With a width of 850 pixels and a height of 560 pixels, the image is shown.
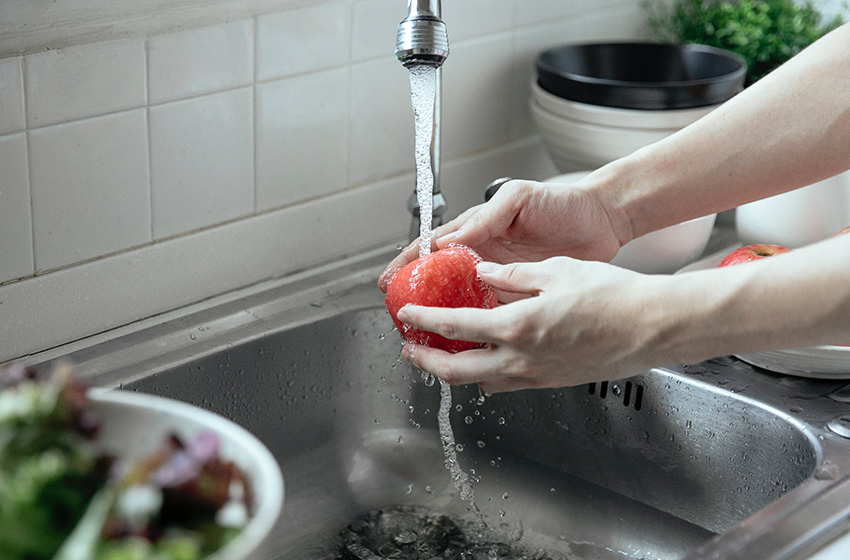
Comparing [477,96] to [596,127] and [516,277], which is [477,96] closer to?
[596,127]

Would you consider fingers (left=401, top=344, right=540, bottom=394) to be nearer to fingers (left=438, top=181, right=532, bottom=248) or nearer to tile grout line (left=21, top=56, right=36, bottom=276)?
fingers (left=438, top=181, right=532, bottom=248)

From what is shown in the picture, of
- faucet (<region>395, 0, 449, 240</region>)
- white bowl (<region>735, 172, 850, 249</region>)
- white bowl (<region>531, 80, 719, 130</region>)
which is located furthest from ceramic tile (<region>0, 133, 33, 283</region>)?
white bowl (<region>735, 172, 850, 249</region>)

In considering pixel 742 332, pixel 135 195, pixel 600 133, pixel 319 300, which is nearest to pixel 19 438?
pixel 742 332

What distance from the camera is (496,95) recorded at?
4.65 ft

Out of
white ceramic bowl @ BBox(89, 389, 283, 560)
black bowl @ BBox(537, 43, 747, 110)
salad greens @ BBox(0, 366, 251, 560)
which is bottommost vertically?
black bowl @ BBox(537, 43, 747, 110)

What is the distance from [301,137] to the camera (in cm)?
118

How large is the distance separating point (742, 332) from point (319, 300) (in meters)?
0.57

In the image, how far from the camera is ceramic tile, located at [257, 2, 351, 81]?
1.10 meters

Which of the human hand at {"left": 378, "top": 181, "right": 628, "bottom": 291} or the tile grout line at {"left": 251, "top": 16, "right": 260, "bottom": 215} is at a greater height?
the tile grout line at {"left": 251, "top": 16, "right": 260, "bottom": 215}

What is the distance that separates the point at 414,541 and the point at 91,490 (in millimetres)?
705

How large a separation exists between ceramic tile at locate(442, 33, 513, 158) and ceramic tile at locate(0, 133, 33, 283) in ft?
1.96

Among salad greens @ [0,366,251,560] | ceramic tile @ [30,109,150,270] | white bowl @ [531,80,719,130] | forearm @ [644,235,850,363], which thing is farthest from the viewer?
white bowl @ [531,80,719,130]

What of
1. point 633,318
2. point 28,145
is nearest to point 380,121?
point 28,145

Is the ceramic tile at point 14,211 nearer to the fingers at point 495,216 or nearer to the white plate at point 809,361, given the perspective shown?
the fingers at point 495,216
